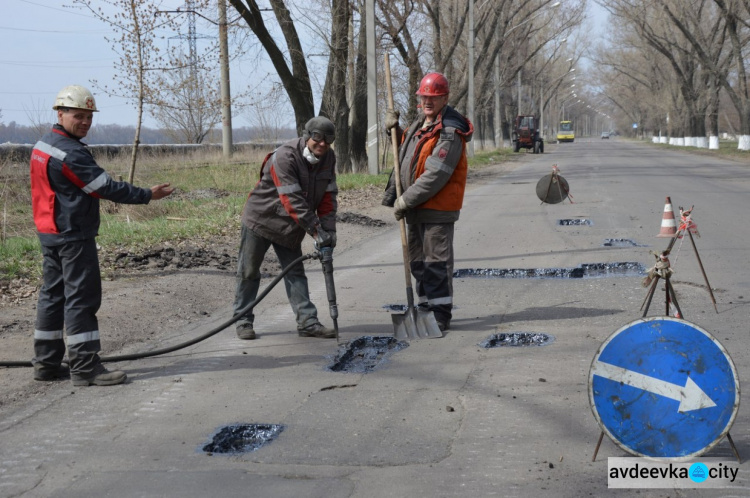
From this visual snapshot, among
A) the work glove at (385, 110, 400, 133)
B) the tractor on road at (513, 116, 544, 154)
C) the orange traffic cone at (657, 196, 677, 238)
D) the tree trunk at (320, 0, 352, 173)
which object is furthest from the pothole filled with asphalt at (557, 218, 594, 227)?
the tractor on road at (513, 116, 544, 154)

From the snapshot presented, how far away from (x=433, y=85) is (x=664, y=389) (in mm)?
3642

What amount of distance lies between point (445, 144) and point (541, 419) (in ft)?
9.04

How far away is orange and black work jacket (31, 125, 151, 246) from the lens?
5352 millimetres

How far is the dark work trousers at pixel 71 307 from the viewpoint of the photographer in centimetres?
546

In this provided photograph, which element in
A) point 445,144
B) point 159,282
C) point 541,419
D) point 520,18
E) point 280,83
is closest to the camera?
point 541,419

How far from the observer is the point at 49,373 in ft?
18.7

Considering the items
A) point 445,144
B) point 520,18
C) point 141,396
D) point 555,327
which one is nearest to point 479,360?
point 555,327

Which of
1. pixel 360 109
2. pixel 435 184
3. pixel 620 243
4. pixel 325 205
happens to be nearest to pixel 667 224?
pixel 620 243

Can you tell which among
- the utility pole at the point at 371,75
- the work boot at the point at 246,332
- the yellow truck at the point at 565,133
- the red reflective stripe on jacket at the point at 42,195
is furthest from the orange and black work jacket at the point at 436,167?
the yellow truck at the point at 565,133

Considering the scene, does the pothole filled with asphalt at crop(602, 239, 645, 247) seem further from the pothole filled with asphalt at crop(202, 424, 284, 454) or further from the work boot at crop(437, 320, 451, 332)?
the pothole filled with asphalt at crop(202, 424, 284, 454)

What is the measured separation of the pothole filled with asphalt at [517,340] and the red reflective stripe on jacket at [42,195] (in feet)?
10.3

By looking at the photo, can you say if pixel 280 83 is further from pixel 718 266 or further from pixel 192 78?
pixel 718 266

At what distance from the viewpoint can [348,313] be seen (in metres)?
7.69

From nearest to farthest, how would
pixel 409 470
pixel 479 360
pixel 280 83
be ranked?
1. pixel 409 470
2. pixel 479 360
3. pixel 280 83
